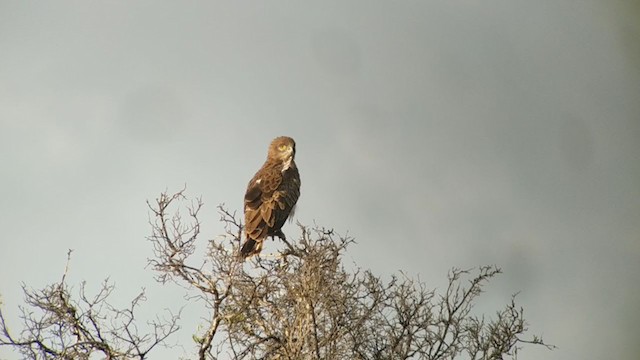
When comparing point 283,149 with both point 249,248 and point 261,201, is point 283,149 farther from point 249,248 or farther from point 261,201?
point 249,248

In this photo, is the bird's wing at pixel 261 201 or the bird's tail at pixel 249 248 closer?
the bird's tail at pixel 249 248

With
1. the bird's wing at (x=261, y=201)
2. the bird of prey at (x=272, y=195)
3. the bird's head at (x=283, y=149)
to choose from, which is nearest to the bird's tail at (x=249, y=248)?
the bird of prey at (x=272, y=195)

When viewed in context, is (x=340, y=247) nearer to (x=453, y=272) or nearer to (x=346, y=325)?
(x=346, y=325)

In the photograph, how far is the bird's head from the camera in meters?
14.8

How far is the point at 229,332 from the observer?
943 cm

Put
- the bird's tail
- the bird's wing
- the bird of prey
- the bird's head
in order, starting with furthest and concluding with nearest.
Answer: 1. the bird's head
2. the bird's wing
3. the bird of prey
4. the bird's tail

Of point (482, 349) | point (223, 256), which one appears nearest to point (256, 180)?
point (223, 256)

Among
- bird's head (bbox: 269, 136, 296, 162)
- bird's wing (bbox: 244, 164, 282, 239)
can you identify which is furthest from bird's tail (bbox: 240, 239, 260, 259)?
A: bird's head (bbox: 269, 136, 296, 162)

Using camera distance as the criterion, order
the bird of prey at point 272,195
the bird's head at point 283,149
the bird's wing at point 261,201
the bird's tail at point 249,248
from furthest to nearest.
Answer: the bird's head at point 283,149 < the bird's wing at point 261,201 < the bird of prey at point 272,195 < the bird's tail at point 249,248

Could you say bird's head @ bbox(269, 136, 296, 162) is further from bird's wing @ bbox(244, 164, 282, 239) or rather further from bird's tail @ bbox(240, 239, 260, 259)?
bird's tail @ bbox(240, 239, 260, 259)

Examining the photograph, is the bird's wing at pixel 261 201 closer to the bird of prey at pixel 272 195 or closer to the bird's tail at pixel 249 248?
the bird of prey at pixel 272 195

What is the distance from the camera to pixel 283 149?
1493 centimetres

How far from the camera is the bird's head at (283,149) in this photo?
48.5 ft

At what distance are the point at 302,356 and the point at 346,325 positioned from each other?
1067 millimetres
